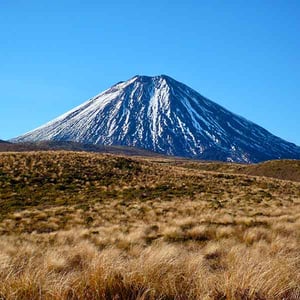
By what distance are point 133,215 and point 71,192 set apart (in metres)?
13.7

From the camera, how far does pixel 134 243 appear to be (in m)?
10.2

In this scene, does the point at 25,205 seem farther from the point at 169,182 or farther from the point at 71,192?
the point at 169,182

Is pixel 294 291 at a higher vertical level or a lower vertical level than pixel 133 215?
higher

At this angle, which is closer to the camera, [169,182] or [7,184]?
[7,184]

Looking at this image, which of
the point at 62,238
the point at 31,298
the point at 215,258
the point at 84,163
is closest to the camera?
the point at 31,298

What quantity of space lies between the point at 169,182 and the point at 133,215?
1890 centimetres

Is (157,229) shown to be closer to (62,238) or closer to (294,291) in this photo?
(62,238)

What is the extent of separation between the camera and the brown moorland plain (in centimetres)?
436

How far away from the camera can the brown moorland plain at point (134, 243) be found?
14.3 ft

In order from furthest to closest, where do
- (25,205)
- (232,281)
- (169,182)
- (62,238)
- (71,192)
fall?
1. (169,182)
2. (71,192)
3. (25,205)
4. (62,238)
5. (232,281)

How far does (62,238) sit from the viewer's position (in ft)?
40.2

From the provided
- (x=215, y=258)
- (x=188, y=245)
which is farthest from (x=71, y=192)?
(x=215, y=258)

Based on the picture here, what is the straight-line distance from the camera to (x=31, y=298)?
159 inches

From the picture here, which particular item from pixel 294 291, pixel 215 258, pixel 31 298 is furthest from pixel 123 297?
pixel 215 258
